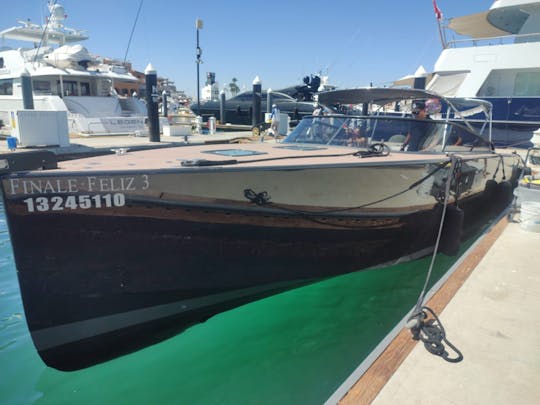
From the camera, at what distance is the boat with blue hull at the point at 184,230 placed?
265 cm

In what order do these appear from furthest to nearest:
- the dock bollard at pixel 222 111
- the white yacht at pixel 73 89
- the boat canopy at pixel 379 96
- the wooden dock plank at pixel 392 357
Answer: the dock bollard at pixel 222 111, the white yacht at pixel 73 89, the boat canopy at pixel 379 96, the wooden dock plank at pixel 392 357

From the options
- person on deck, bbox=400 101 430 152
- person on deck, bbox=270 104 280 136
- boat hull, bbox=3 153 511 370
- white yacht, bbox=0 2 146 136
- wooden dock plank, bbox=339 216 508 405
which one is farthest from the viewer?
white yacht, bbox=0 2 146 136

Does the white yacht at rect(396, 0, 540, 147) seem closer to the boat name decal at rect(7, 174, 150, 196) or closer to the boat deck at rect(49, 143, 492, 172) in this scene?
the boat deck at rect(49, 143, 492, 172)

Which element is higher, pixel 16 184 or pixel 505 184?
pixel 16 184

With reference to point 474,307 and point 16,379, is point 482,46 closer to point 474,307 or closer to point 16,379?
point 474,307

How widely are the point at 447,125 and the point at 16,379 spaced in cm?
509

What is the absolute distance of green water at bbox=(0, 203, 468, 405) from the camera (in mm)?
2857

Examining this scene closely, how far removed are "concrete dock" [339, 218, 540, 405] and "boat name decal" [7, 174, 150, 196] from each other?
1916mm

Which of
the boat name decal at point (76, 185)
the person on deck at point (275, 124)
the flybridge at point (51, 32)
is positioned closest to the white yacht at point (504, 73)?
the person on deck at point (275, 124)

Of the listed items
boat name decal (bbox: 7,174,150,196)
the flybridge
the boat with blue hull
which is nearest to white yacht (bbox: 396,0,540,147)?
the boat with blue hull

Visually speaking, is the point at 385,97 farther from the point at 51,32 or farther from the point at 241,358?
the point at 51,32

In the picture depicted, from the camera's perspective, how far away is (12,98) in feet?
59.9

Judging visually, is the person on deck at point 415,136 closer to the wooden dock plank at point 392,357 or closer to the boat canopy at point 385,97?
the boat canopy at point 385,97

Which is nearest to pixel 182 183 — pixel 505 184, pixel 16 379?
pixel 16 379
